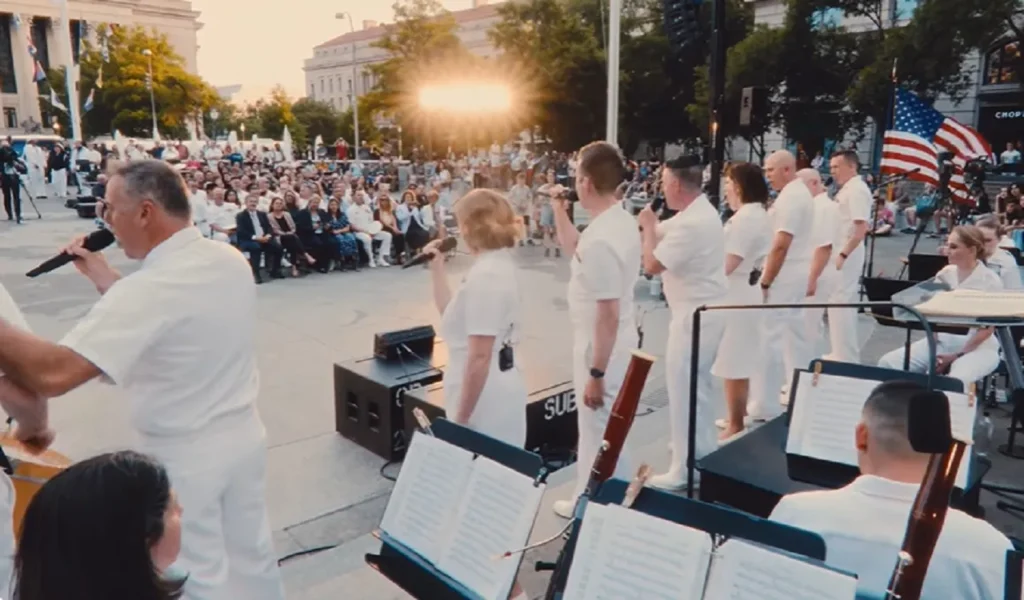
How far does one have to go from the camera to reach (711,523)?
6.33 feet

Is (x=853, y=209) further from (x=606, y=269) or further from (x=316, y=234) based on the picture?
(x=316, y=234)

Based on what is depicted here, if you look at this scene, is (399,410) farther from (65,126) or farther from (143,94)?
(65,126)

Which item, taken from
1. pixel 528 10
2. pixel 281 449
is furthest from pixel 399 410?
pixel 528 10

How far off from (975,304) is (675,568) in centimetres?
240

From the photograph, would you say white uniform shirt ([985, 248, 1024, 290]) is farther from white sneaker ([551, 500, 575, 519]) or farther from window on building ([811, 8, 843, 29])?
window on building ([811, 8, 843, 29])

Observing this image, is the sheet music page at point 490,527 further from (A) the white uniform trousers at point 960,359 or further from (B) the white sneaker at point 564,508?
(A) the white uniform trousers at point 960,359

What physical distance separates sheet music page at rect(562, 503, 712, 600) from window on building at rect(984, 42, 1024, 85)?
115 ft

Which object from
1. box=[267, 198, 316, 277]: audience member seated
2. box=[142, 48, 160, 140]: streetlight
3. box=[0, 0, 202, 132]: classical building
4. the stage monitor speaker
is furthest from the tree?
the stage monitor speaker

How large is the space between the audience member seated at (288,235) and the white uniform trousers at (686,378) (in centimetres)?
956

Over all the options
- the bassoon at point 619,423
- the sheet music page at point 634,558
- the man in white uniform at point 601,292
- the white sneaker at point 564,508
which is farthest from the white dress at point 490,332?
the sheet music page at point 634,558

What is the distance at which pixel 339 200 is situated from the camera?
14320mm

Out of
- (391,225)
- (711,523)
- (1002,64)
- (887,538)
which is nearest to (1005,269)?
(887,538)

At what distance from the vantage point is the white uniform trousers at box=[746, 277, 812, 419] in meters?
5.77

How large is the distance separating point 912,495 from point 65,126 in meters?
74.6
